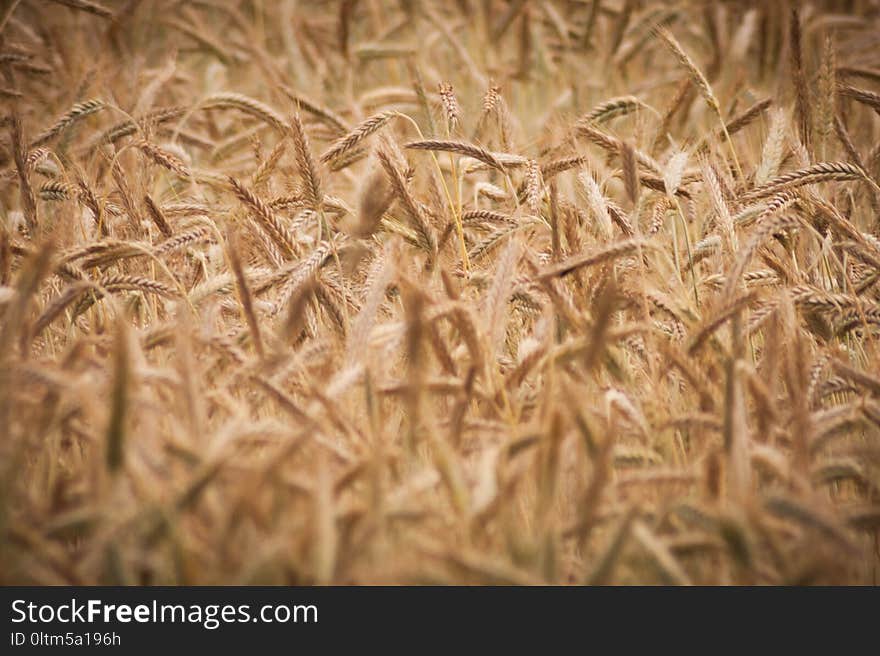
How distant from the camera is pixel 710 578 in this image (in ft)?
4.68

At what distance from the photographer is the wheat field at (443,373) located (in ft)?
4.17

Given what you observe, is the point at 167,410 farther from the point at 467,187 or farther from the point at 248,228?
the point at 467,187

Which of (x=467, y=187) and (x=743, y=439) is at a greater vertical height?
(x=467, y=187)

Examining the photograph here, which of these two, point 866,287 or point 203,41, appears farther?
point 203,41

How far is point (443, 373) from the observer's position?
6.10 ft

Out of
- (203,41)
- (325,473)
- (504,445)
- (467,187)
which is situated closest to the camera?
(325,473)

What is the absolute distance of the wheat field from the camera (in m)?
1.27

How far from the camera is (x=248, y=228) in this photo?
2.46 meters
